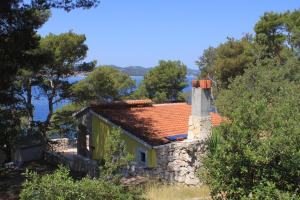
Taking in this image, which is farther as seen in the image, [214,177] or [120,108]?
[120,108]

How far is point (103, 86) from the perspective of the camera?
120ft

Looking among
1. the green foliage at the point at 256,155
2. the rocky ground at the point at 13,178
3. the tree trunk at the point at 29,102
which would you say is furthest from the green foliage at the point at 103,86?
the green foliage at the point at 256,155

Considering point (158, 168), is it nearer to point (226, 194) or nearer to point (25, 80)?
point (226, 194)

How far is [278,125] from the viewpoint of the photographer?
275 inches

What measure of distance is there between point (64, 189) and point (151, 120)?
14.1 meters

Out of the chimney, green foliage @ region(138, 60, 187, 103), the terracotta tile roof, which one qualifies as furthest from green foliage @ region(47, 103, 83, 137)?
green foliage @ region(138, 60, 187, 103)

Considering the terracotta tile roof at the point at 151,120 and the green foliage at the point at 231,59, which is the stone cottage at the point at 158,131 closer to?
the terracotta tile roof at the point at 151,120

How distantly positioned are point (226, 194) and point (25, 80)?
18522 millimetres

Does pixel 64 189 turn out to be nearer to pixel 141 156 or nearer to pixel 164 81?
pixel 141 156

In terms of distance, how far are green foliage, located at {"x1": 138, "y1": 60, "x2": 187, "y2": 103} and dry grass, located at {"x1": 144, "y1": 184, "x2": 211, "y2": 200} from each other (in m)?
33.4

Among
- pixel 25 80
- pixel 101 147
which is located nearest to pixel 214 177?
pixel 101 147

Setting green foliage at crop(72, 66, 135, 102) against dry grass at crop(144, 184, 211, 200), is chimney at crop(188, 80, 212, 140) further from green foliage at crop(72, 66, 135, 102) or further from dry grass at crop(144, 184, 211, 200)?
green foliage at crop(72, 66, 135, 102)

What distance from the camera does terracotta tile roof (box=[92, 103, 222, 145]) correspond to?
58.5 feet

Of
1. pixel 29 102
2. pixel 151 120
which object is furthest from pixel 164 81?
pixel 151 120
